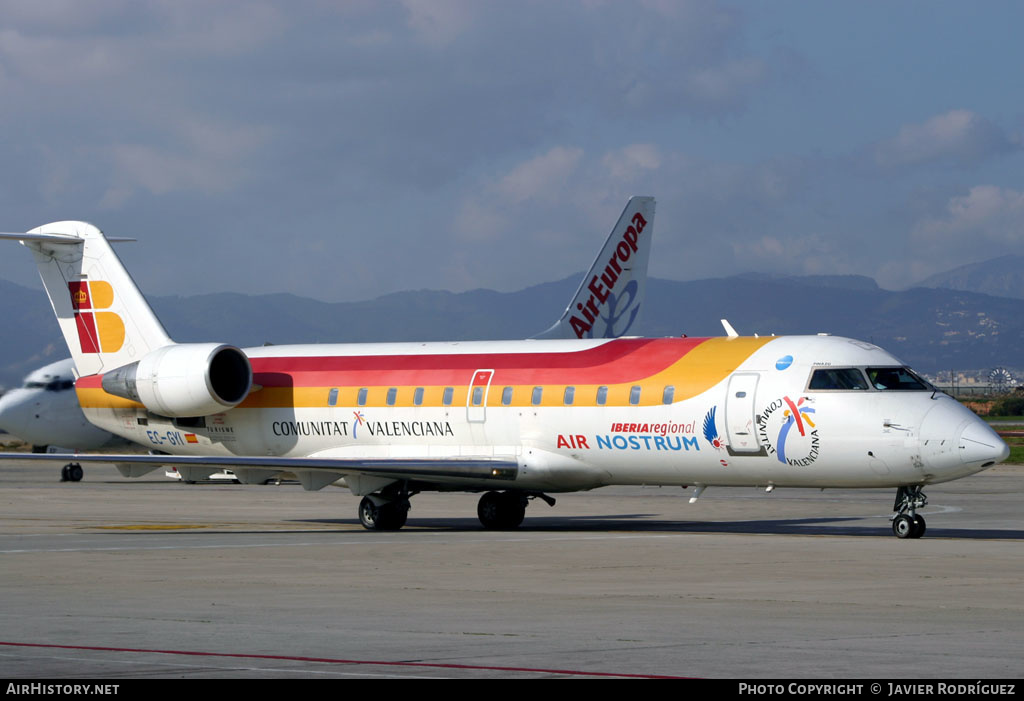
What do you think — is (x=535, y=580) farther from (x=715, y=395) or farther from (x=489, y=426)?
(x=489, y=426)

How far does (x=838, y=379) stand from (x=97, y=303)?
55.6 feet

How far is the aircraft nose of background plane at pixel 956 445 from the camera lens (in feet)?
80.5

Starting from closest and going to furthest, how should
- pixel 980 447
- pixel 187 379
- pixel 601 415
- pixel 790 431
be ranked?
pixel 980 447, pixel 790 431, pixel 601 415, pixel 187 379

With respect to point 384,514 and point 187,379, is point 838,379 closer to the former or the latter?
point 384,514

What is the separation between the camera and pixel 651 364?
2845 cm

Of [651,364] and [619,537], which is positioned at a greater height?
[651,364]

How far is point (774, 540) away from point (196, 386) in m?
12.5

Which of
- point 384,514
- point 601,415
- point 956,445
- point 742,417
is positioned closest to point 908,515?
point 956,445

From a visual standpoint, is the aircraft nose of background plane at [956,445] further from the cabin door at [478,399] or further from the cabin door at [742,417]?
the cabin door at [478,399]

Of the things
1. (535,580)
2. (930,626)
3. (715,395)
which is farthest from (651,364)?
(930,626)

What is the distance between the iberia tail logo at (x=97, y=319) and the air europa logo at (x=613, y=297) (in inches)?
595

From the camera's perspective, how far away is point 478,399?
99.0ft

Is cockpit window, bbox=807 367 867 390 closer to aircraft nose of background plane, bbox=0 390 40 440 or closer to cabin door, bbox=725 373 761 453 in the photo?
cabin door, bbox=725 373 761 453

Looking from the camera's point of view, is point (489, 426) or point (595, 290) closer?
point (489, 426)
